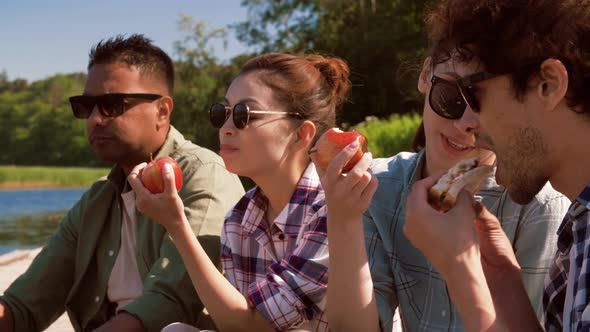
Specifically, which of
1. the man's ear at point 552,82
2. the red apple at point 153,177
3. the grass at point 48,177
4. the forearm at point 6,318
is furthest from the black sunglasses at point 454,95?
the grass at point 48,177

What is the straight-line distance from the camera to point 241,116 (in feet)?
11.5

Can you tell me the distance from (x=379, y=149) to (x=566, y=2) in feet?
31.5

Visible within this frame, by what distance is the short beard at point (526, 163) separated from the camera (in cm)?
212

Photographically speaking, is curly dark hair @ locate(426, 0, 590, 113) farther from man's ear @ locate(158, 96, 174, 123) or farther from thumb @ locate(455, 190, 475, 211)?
man's ear @ locate(158, 96, 174, 123)

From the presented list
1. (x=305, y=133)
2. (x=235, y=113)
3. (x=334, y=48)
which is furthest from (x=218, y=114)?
(x=334, y=48)

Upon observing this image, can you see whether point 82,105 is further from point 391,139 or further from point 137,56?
point 391,139

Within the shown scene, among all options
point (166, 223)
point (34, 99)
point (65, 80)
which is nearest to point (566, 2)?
point (166, 223)

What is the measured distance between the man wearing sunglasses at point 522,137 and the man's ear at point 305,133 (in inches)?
51.4

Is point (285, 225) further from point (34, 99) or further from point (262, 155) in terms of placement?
point (34, 99)

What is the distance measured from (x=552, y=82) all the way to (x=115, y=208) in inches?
116

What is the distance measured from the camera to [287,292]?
310cm

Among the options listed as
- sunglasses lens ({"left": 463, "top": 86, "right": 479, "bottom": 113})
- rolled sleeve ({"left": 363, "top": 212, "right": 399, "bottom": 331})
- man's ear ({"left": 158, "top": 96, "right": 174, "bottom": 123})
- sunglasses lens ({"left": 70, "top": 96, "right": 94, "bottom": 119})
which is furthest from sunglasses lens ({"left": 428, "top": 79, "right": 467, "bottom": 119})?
sunglasses lens ({"left": 70, "top": 96, "right": 94, "bottom": 119})

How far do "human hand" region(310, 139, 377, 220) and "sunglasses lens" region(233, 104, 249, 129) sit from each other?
3.14 ft

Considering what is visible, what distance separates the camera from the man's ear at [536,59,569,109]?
208 centimetres
